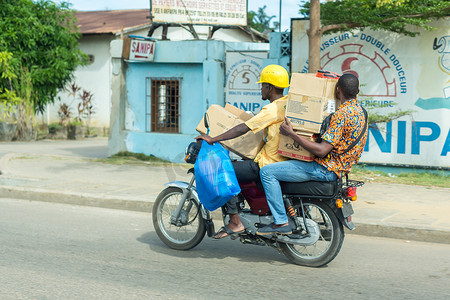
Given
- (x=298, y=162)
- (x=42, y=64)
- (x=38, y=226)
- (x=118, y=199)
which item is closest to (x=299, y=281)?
(x=298, y=162)

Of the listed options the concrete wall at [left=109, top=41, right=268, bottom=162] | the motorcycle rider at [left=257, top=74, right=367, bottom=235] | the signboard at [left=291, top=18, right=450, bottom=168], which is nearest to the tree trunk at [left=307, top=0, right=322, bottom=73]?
the signboard at [left=291, top=18, right=450, bottom=168]

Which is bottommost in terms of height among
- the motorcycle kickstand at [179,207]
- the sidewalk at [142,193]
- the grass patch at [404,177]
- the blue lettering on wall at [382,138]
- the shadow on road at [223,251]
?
the shadow on road at [223,251]

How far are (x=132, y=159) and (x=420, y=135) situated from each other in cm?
660

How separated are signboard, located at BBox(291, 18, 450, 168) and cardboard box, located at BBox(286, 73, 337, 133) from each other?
659cm

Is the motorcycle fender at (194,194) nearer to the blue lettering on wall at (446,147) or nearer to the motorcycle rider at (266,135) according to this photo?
the motorcycle rider at (266,135)

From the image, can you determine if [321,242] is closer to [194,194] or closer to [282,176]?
[282,176]

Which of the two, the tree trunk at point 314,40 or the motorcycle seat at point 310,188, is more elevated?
the tree trunk at point 314,40

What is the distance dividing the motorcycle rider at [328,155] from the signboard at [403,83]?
21.5 feet

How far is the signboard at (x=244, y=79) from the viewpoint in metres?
13.2

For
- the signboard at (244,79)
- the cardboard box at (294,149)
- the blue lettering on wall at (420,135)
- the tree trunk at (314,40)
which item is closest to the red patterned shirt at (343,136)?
the cardboard box at (294,149)

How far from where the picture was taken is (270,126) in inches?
215

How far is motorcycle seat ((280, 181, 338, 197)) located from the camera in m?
5.33

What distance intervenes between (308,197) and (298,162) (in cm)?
36

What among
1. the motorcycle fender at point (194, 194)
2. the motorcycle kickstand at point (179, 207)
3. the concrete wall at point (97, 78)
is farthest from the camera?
the concrete wall at point (97, 78)
